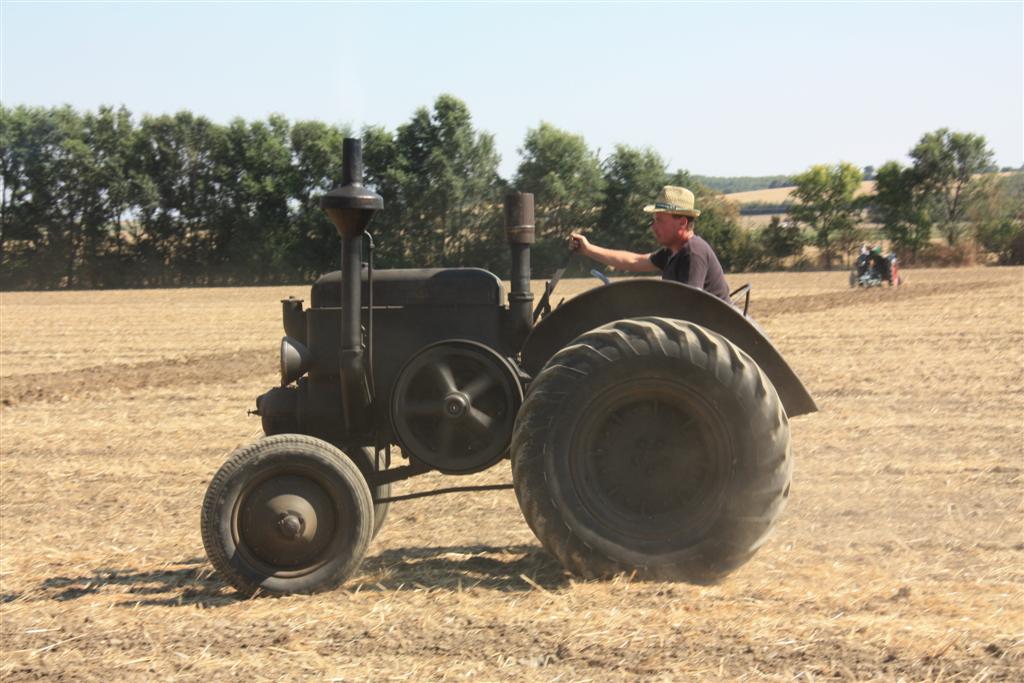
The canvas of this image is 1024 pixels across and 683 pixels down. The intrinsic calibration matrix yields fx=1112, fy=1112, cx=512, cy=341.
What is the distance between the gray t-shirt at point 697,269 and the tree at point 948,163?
48.6m

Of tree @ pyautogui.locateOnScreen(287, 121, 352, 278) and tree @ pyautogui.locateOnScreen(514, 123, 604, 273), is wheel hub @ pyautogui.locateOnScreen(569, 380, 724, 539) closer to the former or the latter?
tree @ pyautogui.locateOnScreen(514, 123, 604, 273)

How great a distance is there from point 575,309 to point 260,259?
135 ft

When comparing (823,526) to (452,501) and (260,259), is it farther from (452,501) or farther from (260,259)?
(260,259)

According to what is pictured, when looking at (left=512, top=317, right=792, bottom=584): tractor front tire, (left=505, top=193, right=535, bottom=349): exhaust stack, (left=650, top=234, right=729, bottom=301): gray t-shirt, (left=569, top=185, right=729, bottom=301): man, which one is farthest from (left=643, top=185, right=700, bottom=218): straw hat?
(left=512, top=317, right=792, bottom=584): tractor front tire

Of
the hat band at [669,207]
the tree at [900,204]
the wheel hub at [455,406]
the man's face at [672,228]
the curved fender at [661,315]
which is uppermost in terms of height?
the tree at [900,204]

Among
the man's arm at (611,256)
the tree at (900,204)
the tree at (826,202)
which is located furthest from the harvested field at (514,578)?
the tree at (900,204)

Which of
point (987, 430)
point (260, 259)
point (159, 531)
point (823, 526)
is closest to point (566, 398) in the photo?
point (823, 526)

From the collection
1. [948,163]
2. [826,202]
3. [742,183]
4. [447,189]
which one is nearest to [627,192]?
[447,189]

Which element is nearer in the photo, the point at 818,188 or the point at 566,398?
the point at 566,398

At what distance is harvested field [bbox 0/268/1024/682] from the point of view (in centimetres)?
379

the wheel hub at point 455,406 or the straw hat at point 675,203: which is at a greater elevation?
the straw hat at point 675,203

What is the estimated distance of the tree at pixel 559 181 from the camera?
38031 mm

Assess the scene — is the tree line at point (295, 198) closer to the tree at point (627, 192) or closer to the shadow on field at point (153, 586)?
the tree at point (627, 192)

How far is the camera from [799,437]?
27.1 feet
